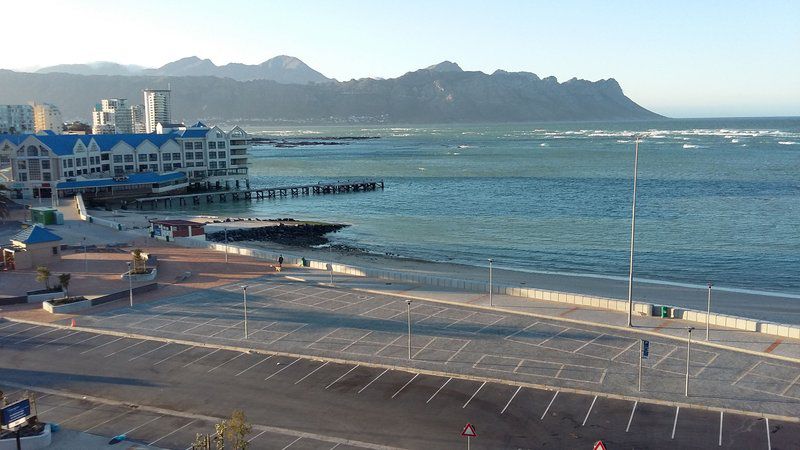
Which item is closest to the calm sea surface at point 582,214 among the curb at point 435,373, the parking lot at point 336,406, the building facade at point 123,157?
the curb at point 435,373

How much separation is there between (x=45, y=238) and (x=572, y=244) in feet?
140

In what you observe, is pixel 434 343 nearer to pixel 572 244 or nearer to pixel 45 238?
pixel 45 238

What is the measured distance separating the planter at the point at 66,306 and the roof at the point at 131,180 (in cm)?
6345

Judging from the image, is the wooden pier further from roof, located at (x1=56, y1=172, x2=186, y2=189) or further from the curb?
the curb

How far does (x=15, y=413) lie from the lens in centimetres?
1995

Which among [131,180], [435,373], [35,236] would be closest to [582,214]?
[35,236]

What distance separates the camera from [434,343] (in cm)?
2955

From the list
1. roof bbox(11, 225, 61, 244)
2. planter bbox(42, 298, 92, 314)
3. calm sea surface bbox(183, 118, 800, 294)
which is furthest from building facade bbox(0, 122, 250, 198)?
planter bbox(42, 298, 92, 314)

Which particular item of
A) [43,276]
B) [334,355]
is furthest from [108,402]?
[43,276]

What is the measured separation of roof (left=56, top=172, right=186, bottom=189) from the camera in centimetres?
9394

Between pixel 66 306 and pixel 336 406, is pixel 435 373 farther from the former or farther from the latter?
pixel 66 306

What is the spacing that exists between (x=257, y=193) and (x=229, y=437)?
92442 mm

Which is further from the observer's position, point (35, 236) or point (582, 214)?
point (582, 214)

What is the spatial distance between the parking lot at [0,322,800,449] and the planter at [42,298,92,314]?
227 inches
